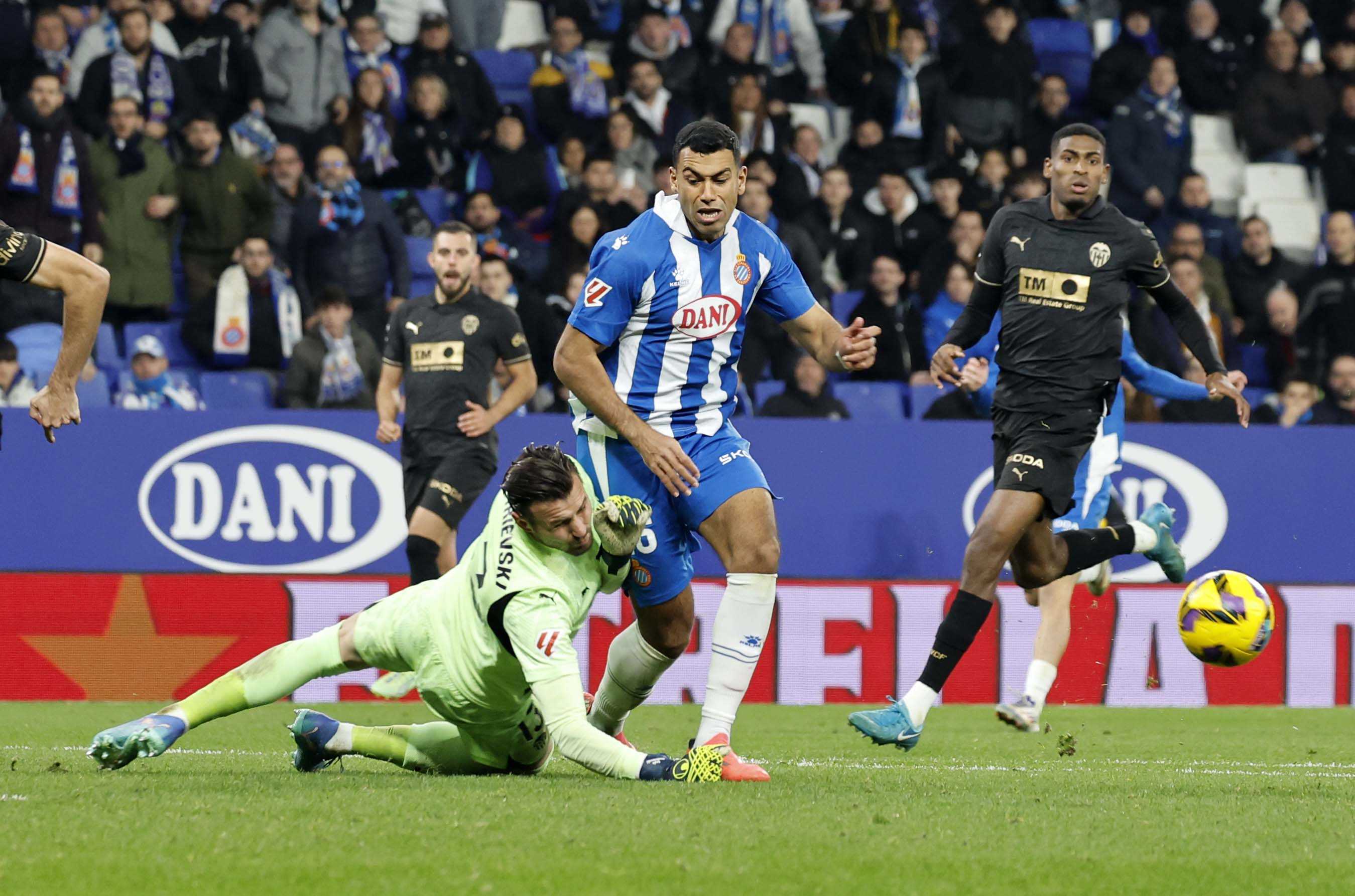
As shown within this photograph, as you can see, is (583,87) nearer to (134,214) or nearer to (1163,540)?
(134,214)

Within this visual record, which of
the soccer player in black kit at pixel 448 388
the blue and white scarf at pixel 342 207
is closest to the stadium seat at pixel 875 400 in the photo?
the soccer player in black kit at pixel 448 388

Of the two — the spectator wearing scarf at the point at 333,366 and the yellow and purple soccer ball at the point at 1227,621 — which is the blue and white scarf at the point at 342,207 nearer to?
the spectator wearing scarf at the point at 333,366

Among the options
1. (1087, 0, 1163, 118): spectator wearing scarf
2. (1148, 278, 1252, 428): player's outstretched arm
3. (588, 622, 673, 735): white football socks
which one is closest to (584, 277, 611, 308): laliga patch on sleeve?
(588, 622, 673, 735): white football socks

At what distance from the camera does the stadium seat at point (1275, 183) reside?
49.7 feet

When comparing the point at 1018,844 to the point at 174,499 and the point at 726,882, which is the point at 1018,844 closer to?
the point at 726,882

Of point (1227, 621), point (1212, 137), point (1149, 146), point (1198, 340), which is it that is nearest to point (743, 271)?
point (1198, 340)

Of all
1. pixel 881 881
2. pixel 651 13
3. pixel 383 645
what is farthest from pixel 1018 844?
pixel 651 13

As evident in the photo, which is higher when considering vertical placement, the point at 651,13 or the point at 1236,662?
the point at 651,13

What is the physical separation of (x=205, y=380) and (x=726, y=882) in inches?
343

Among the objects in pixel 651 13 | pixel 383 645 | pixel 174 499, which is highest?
pixel 651 13

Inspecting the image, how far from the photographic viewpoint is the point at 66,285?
5164 mm

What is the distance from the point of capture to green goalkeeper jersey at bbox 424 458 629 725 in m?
4.81

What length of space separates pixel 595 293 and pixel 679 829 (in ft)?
6.81

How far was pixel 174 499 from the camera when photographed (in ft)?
32.8
